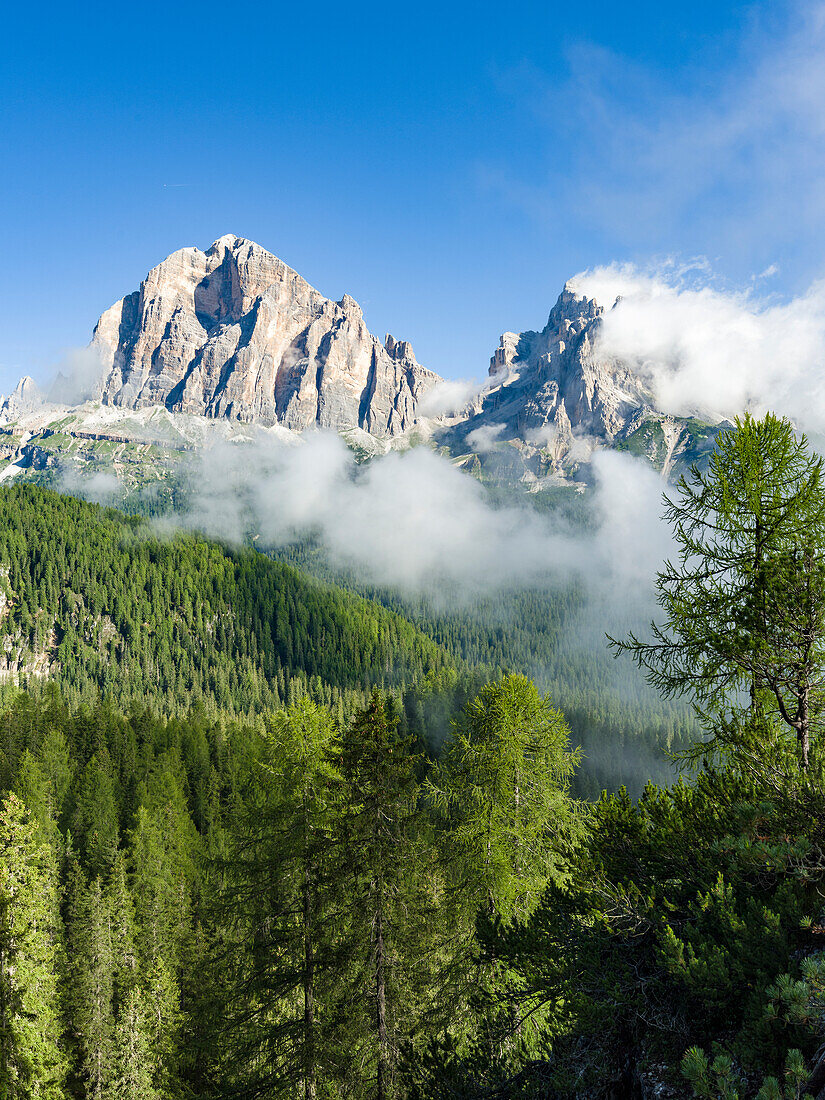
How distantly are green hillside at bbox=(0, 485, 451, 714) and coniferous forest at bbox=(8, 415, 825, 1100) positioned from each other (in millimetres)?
88970

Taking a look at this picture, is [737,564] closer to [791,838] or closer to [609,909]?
[791,838]

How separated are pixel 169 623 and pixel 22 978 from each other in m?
144

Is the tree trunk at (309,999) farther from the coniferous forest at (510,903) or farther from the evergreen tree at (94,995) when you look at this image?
the evergreen tree at (94,995)

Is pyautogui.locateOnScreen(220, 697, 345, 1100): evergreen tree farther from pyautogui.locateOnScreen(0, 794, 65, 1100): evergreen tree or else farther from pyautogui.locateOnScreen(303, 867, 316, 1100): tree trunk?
pyautogui.locateOnScreen(0, 794, 65, 1100): evergreen tree

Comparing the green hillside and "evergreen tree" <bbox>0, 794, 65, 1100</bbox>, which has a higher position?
the green hillside

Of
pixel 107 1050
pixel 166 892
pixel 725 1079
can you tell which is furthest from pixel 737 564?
pixel 166 892

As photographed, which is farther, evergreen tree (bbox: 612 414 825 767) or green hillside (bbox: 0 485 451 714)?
green hillside (bbox: 0 485 451 714)

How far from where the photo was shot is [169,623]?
495 ft

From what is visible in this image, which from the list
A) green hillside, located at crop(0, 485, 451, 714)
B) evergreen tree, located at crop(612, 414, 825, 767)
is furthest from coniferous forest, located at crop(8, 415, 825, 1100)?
green hillside, located at crop(0, 485, 451, 714)

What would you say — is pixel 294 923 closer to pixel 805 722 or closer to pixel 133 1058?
pixel 805 722

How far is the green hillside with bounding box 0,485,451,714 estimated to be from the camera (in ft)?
435

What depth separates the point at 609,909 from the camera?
7184mm

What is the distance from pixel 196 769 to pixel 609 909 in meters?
56.7

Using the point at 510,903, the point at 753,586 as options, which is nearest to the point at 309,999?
the point at 510,903
